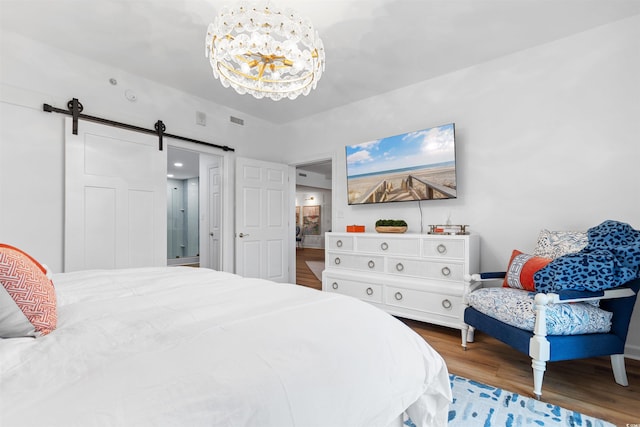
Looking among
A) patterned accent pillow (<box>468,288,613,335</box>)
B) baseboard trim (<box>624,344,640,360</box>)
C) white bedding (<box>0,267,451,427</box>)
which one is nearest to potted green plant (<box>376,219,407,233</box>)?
patterned accent pillow (<box>468,288,613,335</box>)

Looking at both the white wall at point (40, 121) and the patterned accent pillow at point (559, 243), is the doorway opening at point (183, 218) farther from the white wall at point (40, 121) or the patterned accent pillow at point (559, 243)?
the patterned accent pillow at point (559, 243)

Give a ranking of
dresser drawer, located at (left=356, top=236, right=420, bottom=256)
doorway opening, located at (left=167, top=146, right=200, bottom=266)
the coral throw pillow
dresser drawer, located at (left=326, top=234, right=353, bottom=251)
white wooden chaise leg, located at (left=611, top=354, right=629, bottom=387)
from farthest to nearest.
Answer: doorway opening, located at (left=167, top=146, right=200, bottom=266)
dresser drawer, located at (left=326, top=234, right=353, bottom=251)
dresser drawer, located at (left=356, top=236, right=420, bottom=256)
the coral throw pillow
white wooden chaise leg, located at (left=611, top=354, right=629, bottom=387)

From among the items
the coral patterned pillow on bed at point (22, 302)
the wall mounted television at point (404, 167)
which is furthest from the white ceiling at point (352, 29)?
the coral patterned pillow on bed at point (22, 302)

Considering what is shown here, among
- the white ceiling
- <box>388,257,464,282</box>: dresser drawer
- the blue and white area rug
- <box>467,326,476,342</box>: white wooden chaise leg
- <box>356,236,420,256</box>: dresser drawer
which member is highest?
the white ceiling

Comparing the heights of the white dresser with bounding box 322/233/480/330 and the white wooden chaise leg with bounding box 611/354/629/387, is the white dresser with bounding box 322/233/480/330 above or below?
above

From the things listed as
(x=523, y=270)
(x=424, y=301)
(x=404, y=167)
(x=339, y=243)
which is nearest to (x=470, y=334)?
(x=424, y=301)

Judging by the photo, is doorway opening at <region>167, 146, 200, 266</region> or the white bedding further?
doorway opening at <region>167, 146, 200, 266</region>

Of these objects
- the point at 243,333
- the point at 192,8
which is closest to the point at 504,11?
the point at 192,8

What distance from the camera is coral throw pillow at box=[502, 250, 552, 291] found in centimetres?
231

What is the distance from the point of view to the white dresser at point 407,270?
114 inches

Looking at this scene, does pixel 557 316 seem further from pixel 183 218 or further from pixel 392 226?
pixel 183 218

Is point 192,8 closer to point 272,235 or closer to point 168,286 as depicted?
point 168,286

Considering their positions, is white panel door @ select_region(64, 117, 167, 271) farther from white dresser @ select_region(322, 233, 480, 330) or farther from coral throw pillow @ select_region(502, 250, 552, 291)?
coral throw pillow @ select_region(502, 250, 552, 291)

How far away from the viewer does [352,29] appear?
2.59 metres
